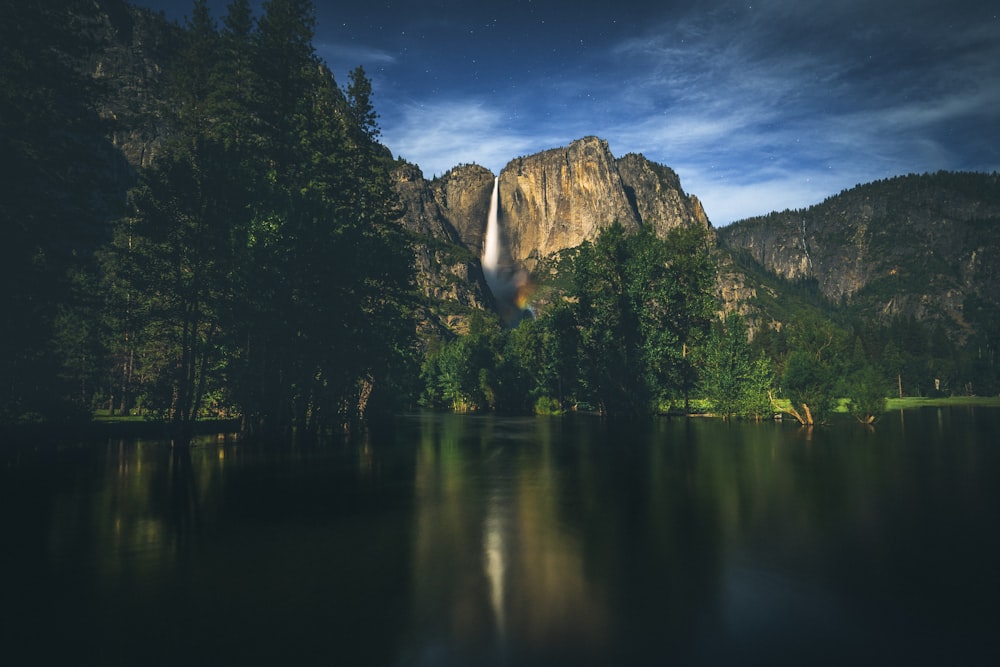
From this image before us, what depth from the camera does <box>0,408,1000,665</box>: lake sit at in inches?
278

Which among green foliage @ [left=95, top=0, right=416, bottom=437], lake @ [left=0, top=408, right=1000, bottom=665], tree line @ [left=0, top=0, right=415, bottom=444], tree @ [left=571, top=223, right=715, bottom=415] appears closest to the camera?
lake @ [left=0, top=408, right=1000, bottom=665]

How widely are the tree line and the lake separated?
16.5m

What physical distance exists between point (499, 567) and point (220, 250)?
3370 cm

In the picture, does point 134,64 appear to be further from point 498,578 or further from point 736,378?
point 498,578

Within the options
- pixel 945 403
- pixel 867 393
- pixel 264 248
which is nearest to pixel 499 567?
pixel 264 248

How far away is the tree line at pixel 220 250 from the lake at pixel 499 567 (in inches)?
648

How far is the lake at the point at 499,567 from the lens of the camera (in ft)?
23.2

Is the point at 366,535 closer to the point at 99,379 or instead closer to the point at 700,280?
the point at 99,379

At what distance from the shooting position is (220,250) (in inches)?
1442

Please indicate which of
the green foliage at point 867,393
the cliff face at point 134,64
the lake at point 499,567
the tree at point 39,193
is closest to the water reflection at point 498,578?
the lake at point 499,567

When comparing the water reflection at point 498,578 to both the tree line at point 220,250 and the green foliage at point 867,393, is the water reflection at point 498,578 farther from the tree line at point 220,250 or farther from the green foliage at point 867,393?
the green foliage at point 867,393

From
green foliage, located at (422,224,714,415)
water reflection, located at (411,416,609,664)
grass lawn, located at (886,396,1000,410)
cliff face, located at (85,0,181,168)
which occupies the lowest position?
grass lawn, located at (886,396,1000,410)

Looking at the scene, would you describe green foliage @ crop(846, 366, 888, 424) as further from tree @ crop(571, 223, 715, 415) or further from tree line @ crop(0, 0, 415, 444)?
tree line @ crop(0, 0, 415, 444)

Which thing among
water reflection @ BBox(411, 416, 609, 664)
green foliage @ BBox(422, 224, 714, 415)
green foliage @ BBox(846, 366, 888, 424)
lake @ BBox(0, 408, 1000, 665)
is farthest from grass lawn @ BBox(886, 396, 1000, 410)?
water reflection @ BBox(411, 416, 609, 664)
